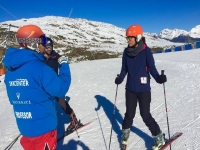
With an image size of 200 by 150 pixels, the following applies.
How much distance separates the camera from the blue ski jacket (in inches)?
94.3

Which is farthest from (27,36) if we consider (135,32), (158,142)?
(158,142)

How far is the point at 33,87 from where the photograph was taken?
245cm

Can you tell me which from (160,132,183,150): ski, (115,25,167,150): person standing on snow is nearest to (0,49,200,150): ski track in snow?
(160,132,183,150): ski

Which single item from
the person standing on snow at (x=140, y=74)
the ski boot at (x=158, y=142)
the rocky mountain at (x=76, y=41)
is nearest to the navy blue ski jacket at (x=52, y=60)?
the rocky mountain at (x=76, y=41)

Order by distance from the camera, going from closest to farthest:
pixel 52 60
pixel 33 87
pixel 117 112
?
pixel 33 87, pixel 52 60, pixel 117 112

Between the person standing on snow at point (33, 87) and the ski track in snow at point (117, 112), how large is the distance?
2.51m

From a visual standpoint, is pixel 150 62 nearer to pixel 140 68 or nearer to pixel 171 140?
pixel 140 68

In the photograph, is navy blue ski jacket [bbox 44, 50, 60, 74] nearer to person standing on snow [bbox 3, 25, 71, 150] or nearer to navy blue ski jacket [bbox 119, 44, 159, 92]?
navy blue ski jacket [bbox 119, 44, 159, 92]

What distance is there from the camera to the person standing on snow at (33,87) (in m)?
2.40

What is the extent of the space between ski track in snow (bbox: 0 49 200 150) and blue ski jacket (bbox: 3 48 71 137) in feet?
8.51

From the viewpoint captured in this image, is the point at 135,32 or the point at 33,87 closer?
the point at 33,87

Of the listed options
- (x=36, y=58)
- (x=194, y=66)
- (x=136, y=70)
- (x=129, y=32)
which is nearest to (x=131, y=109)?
(x=136, y=70)

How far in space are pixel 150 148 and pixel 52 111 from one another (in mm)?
Result: 2632

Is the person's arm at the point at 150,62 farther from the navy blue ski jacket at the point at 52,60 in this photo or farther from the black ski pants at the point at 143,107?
the navy blue ski jacket at the point at 52,60
